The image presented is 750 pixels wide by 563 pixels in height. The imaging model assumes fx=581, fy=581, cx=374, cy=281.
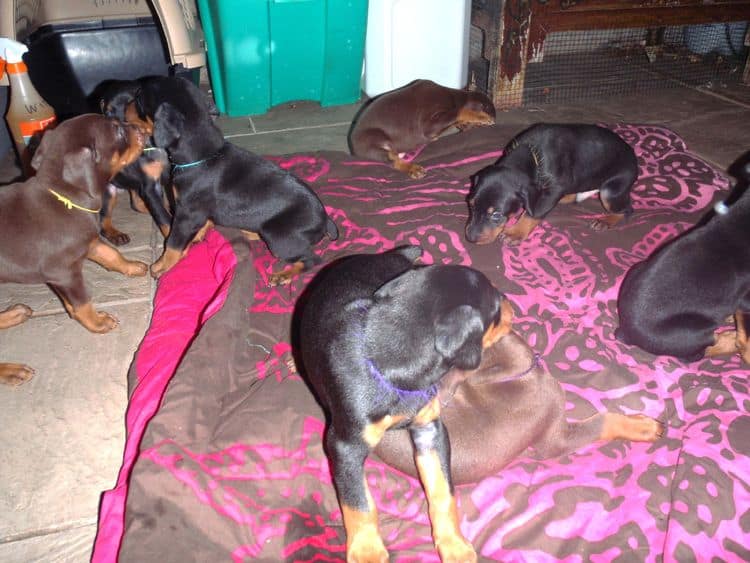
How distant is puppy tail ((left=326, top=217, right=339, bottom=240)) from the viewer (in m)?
3.72

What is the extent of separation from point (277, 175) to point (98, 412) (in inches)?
66.5

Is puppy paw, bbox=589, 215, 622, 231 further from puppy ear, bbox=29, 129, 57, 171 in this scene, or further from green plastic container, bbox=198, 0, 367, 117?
green plastic container, bbox=198, 0, 367, 117

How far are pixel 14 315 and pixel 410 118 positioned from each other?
3483mm

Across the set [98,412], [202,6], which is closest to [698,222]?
[98,412]

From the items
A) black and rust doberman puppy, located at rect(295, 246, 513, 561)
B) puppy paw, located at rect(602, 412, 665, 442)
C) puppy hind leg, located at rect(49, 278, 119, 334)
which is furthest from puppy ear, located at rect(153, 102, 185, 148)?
puppy paw, located at rect(602, 412, 665, 442)

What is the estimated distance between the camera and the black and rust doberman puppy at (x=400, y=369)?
6.61 ft

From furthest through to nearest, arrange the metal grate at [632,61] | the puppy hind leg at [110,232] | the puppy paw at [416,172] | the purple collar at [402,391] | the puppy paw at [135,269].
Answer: the metal grate at [632,61] < the puppy paw at [416,172] < the puppy hind leg at [110,232] < the puppy paw at [135,269] < the purple collar at [402,391]

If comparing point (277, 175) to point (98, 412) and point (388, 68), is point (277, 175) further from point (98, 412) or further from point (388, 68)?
point (388, 68)

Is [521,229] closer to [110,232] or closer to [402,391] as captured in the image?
[402,391]

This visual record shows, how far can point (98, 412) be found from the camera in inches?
120

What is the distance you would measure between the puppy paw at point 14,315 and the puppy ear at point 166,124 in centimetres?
142

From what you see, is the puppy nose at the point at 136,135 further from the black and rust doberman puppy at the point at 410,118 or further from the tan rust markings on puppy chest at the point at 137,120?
the black and rust doberman puppy at the point at 410,118

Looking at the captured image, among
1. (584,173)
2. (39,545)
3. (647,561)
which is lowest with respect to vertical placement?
(39,545)

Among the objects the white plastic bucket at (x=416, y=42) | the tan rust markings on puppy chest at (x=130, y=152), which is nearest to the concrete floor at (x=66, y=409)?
the tan rust markings on puppy chest at (x=130, y=152)
